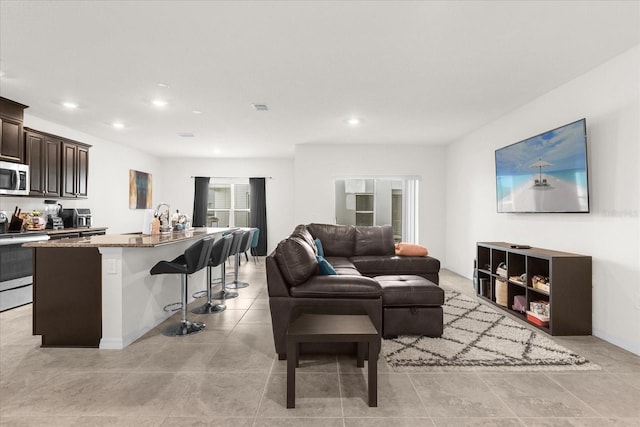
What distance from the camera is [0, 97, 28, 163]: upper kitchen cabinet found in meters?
4.16

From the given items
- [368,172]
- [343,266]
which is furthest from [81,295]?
[368,172]

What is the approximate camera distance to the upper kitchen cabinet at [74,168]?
5226mm

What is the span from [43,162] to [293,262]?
4.56 metres

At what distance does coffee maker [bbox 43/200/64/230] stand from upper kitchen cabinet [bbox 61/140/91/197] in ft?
1.10

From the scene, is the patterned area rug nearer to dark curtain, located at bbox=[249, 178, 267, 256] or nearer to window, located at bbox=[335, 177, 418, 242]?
window, located at bbox=[335, 177, 418, 242]

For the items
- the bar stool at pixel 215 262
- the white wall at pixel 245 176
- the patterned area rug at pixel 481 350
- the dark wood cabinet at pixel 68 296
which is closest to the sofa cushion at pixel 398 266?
the patterned area rug at pixel 481 350

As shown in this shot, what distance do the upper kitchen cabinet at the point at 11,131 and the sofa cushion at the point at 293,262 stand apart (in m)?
4.11

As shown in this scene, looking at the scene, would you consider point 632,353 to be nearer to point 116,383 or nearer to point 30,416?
point 116,383

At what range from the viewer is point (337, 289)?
2641 mm

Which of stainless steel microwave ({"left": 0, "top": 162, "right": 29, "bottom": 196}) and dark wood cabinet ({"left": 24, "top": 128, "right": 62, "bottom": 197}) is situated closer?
stainless steel microwave ({"left": 0, "top": 162, "right": 29, "bottom": 196})

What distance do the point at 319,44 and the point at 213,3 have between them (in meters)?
0.91

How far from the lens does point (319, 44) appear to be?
2818mm

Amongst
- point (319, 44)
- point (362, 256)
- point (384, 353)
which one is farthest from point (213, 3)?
point (362, 256)

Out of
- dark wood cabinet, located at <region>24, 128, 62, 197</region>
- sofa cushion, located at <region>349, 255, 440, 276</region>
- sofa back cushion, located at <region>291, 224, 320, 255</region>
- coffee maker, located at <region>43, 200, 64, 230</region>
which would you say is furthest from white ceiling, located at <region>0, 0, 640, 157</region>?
sofa cushion, located at <region>349, 255, 440, 276</region>
